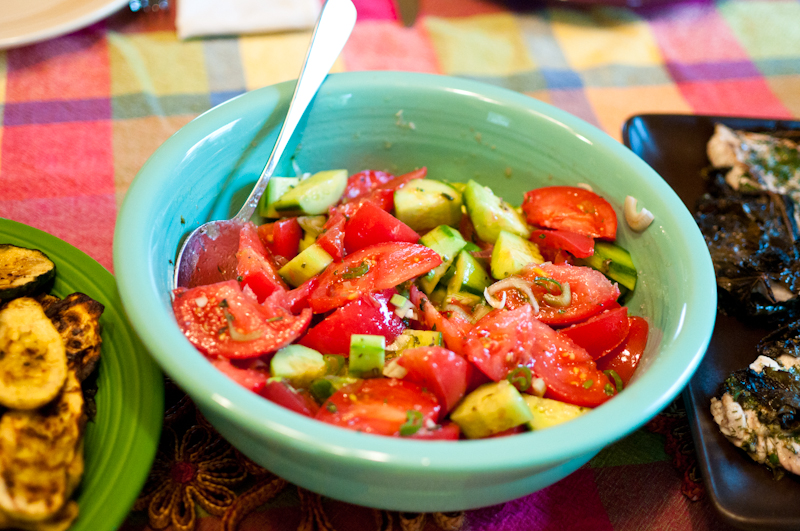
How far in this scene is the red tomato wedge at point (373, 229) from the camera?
132 cm

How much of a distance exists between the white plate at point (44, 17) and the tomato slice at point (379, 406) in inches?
65.1

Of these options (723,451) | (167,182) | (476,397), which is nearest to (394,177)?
(167,182)

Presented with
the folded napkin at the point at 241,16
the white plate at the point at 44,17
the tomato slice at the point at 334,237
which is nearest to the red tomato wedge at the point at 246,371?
the tomato slice at the point at 334,237

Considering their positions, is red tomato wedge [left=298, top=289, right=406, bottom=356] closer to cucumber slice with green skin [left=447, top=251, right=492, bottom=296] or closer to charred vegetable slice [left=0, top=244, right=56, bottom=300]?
cucumber slice with green skin [left=447, top=251, right=492, bottom=296]

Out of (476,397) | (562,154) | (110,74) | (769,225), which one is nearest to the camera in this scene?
(476,397)

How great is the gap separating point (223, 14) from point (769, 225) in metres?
1.99

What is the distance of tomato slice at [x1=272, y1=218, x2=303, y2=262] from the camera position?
1.37 meters

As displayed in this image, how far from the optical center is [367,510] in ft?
3.64

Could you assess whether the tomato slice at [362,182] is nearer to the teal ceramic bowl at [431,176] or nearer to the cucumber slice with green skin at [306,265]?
the teal ceramic bowl at [431,176]

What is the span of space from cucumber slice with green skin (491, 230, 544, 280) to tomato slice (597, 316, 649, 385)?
0.84ft

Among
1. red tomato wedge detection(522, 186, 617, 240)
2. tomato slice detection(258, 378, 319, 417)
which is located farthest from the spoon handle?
red tomato wedge detection(522, 186, 617, 240)

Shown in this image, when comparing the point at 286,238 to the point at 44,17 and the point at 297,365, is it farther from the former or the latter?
the point at 44,17

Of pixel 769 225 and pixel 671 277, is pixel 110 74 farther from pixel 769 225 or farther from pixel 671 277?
pixel 769 225

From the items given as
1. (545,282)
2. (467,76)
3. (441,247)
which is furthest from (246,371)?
(467,76)
